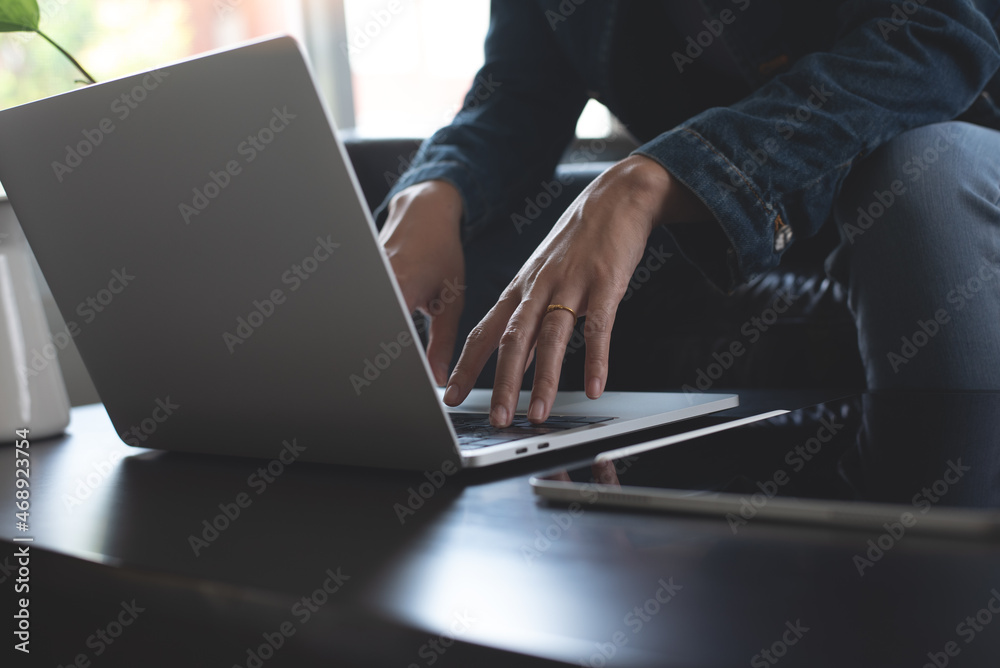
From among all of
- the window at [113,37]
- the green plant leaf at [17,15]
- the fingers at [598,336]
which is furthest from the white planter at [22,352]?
the window at [113,37]

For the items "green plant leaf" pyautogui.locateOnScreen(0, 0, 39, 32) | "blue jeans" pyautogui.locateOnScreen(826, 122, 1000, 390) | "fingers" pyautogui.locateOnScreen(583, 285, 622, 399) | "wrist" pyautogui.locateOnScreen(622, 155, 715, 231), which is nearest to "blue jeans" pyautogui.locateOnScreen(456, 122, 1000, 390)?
"blue jeans" pyautogui.locateOnScreen(826, 122, 1000, 390)

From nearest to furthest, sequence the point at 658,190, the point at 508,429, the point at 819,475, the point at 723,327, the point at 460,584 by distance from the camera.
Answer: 1. the point at 460,584
2. the point at 819,475
3. the point at 508,429
4. the point at 658,190
5. the point at 723,327

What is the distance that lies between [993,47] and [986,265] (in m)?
0.24

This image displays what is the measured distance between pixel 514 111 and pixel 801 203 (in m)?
0.60

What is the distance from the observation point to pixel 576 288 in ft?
2.12

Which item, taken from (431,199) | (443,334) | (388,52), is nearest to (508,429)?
(443,334)

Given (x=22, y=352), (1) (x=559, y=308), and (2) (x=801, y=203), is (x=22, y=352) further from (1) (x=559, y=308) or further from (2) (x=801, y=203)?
(2) (x=801, y=203)

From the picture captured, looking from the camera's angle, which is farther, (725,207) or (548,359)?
(725,207)

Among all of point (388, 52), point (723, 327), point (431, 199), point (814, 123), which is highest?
point (814, 123)

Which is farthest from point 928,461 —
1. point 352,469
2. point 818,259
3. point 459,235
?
point 818,259

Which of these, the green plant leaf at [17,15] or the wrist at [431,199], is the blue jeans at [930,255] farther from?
the green plant leaf at [17,15]

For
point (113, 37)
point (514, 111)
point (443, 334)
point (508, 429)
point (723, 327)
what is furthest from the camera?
point (113, 37)

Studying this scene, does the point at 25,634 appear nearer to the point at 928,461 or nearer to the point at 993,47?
the point at 928,461

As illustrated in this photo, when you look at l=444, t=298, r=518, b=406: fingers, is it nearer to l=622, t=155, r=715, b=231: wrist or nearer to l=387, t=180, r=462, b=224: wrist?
l=622, t=155, r=715, b=231: wrist
